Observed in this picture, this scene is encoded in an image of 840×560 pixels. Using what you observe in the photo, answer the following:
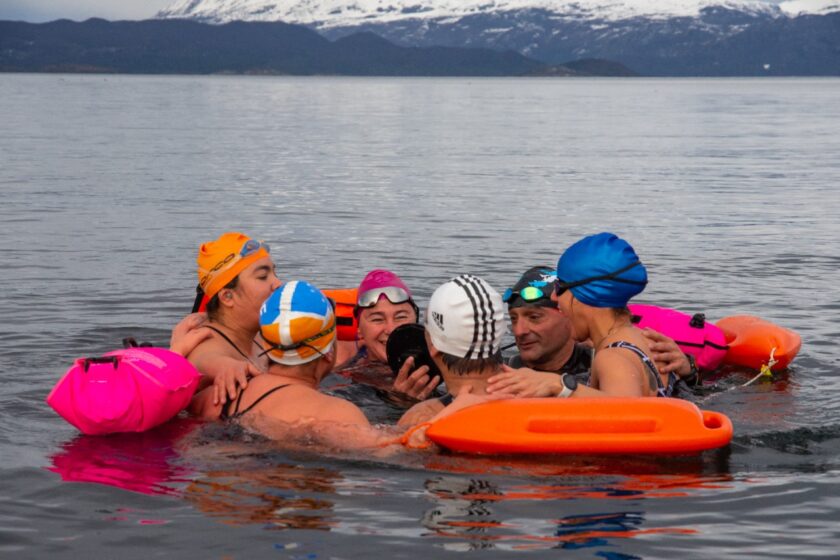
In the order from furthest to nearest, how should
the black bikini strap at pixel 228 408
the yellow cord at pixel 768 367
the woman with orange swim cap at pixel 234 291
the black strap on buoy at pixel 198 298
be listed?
the yellow cord at pixel 768 367 → the black strap on buoy at pixel 198 298 → the woman with orange swim cap at pixel 234 291 → the black bikini strap at pixel 228 408

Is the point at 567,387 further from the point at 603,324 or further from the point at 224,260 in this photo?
the point at 224,260

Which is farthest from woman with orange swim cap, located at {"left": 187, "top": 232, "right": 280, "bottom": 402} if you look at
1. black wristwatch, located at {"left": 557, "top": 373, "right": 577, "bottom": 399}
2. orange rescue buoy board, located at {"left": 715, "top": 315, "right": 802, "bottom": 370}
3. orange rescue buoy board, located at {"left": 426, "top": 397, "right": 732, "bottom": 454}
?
orange rescue buoy board, located at {"left": 715, "top": 315, "right": 802, "bottom": 370}

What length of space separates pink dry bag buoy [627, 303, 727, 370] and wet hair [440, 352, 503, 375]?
3970mm

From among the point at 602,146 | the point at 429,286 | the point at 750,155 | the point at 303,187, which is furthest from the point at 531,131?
the point at 429,286

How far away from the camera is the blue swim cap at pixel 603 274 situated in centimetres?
866

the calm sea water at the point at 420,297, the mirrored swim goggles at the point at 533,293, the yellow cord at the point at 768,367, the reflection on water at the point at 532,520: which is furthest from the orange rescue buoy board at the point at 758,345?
the reflection on water at the point at 532,520

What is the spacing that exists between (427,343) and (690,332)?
13.5ft

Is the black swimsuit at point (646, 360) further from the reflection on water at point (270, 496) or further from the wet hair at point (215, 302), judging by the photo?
the wet hair at point (215, 302)

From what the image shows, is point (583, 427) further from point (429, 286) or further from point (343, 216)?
point (343, 216)

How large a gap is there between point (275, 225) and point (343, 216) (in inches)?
83.0

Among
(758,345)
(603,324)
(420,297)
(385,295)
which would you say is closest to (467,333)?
(603,324)

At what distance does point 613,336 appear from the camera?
28.5 feet

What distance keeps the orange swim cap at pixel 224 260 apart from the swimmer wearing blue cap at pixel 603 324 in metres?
2.57

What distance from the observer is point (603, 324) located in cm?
880
